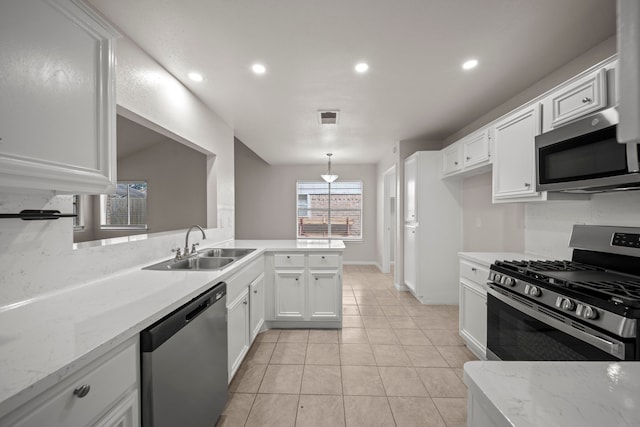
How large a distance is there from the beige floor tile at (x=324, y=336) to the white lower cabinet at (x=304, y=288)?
0.35ft

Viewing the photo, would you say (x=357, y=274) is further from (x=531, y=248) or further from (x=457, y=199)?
(x=531, y=248)

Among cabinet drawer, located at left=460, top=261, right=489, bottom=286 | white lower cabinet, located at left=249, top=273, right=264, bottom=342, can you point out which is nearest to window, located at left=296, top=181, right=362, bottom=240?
white lower cabinet, located at left=249, top=273, right=264, bottom=342

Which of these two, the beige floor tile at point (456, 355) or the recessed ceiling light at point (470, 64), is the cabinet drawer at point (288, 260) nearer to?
the beige floor tile at point (456, 355)

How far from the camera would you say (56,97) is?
3.32ft

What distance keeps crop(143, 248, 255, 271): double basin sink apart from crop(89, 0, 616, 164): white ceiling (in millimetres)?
1542

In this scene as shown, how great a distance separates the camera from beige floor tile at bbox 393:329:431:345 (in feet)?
8.98

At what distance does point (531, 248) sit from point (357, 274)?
357 centimetres

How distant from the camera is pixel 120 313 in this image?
3.56 feet

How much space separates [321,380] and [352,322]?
1185mm

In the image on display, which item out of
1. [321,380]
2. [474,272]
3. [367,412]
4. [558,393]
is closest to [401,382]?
[367,412]

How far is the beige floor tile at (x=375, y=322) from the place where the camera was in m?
3.12

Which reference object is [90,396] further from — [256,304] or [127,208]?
[127,208]

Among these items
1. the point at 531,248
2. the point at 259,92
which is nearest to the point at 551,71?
the point at 531,248

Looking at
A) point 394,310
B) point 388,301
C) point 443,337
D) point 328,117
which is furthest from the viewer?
point 388,301
